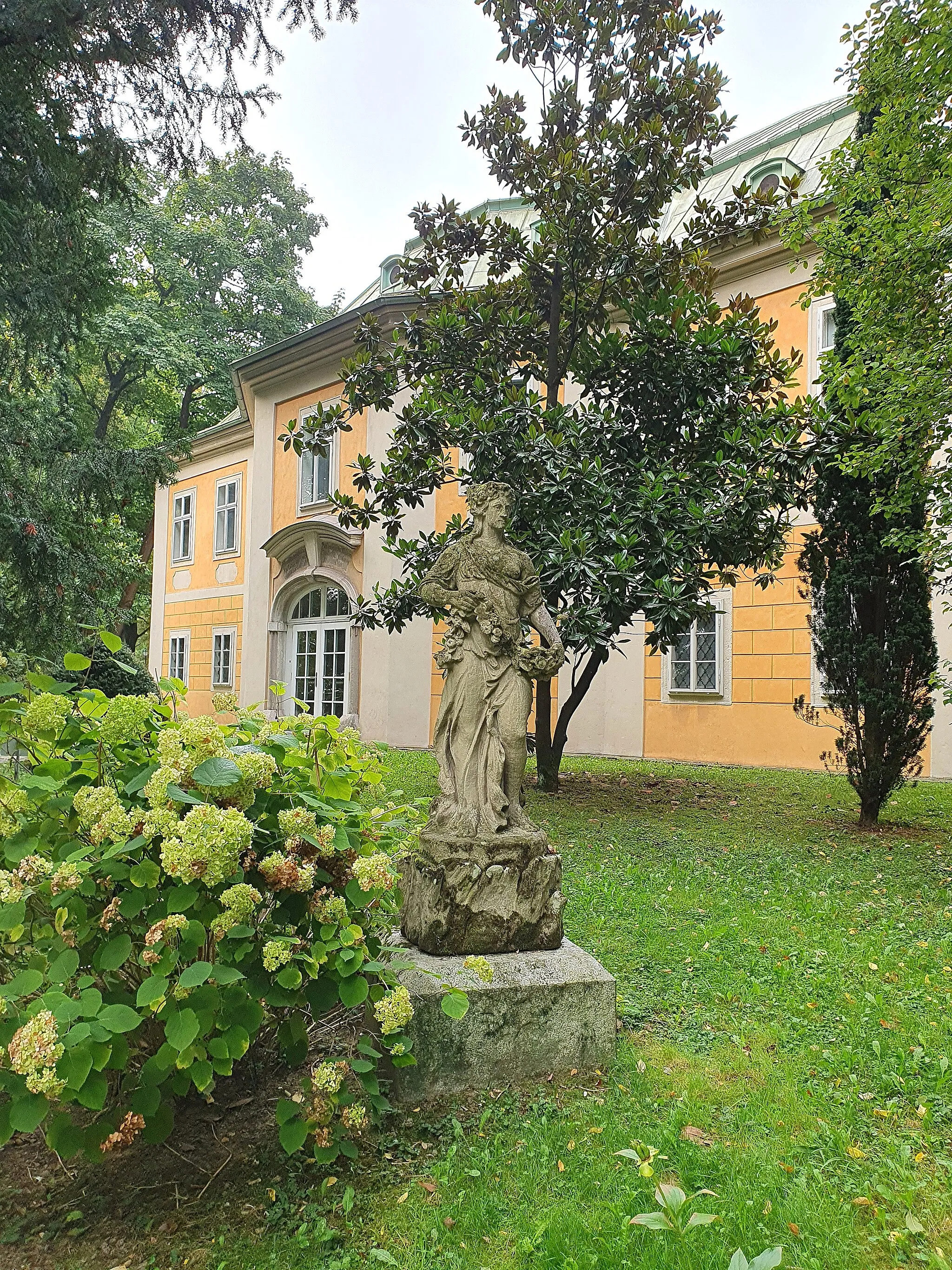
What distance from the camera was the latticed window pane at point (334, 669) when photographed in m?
16.8

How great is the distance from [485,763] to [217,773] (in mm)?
1622

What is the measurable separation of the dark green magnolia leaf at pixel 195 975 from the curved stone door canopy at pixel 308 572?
42.7 feet

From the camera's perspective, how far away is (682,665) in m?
13.7

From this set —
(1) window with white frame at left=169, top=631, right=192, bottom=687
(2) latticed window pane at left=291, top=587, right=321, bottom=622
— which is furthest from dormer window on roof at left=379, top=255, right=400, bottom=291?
(1) window with white frame at left=169, top=631, right=192, bottom=687

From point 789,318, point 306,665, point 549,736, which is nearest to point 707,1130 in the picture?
point 549,736

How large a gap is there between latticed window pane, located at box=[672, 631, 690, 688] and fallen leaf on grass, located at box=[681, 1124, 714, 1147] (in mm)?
11173

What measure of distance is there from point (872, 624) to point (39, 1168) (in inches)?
304

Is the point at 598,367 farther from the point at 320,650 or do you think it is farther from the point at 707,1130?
the point at 320,650

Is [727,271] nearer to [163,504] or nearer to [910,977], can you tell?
[910,977]

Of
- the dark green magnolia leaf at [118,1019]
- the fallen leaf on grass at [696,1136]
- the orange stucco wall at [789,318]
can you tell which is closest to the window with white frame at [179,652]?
the orange stucco wall at [789,318]

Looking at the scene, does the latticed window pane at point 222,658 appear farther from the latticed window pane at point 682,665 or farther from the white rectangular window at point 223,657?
the latticed window pane at point 682,665

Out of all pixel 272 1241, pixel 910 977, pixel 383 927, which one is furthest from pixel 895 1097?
pixel 272 1241

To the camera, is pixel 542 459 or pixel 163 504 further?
pixel 163 504

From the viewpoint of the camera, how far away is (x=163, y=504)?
932 inches
